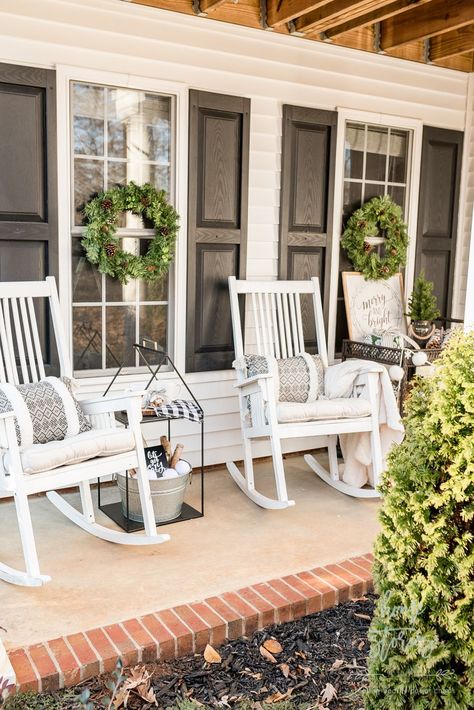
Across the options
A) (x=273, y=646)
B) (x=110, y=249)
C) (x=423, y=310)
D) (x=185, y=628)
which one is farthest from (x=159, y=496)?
(x=423, y=310)

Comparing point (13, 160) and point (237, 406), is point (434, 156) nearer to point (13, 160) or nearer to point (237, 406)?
point (237, 406)

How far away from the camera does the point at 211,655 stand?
258 centimetres

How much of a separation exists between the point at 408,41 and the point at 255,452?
2.82 m

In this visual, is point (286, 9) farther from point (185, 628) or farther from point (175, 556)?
point (185, 628)

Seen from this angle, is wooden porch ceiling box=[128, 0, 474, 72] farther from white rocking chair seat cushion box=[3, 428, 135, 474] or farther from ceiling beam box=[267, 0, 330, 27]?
white rocking chair seat cushion box=[3, 428, 135, 474]

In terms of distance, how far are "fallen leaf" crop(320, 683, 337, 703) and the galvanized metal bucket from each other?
4.90 feet

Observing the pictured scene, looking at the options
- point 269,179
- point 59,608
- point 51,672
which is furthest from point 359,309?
point 51,672

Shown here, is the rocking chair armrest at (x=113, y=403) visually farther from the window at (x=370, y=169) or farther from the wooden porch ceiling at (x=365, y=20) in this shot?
the wooden porch ceiling at (x=365, y=20)

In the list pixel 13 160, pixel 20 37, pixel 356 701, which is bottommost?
pixel 356 701

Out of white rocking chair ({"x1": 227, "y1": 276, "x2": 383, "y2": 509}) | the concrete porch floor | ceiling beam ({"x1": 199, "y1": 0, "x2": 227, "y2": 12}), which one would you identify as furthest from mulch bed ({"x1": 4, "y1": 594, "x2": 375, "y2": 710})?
ceiling beam ({"x1": 199, "y1": 0, "x2": 227, "y2": 12})

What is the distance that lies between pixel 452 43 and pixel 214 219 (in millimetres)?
2128

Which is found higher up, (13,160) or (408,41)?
(408,41)

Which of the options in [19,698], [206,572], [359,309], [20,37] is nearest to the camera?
[19,698]

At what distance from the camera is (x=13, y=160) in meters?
3.73
